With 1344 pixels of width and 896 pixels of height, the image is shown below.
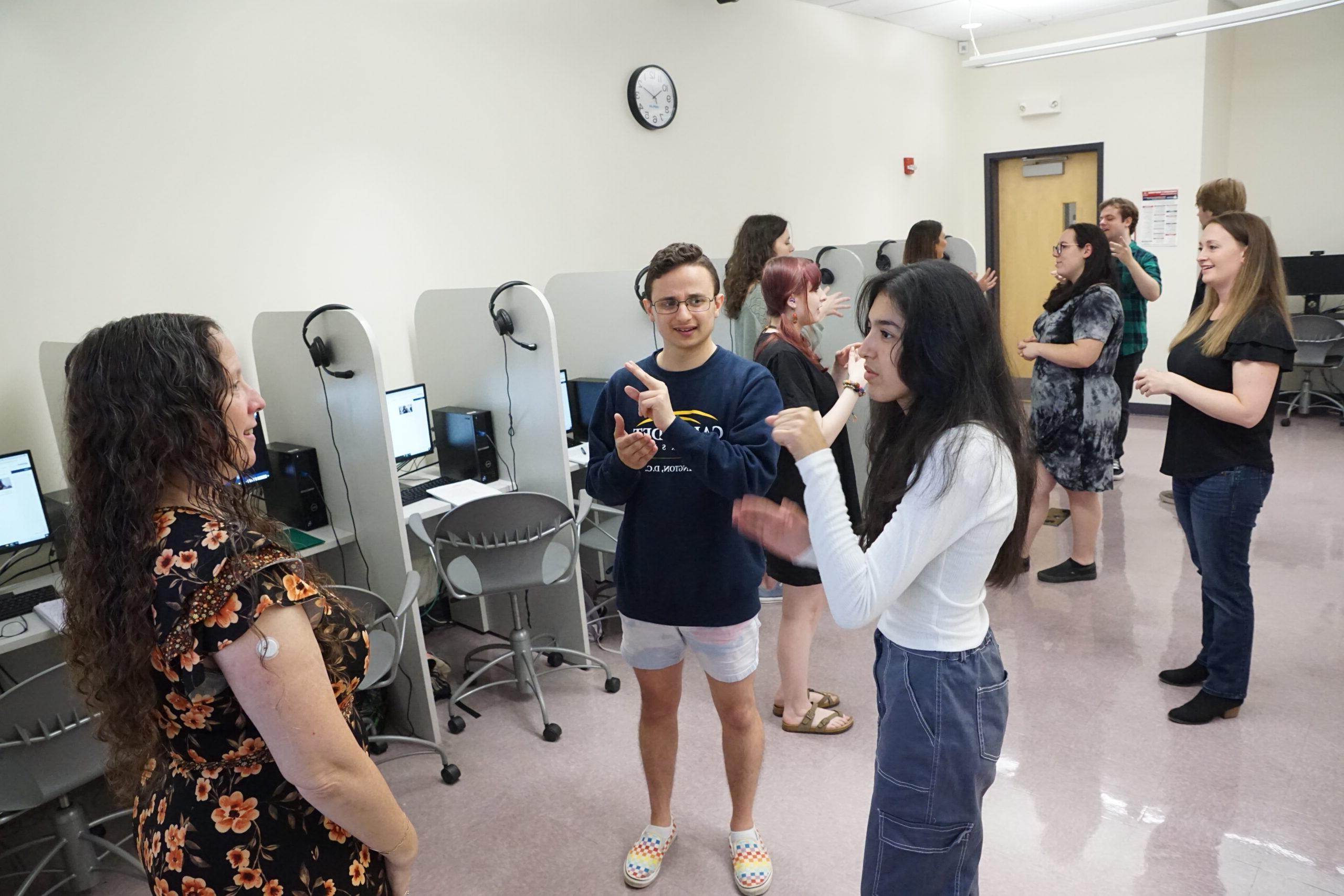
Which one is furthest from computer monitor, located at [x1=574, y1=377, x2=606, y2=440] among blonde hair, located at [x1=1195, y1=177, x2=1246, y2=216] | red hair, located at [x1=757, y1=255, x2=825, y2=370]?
blonde hair, located at [x1=1195, y1=177, x2=1246, y2=216]

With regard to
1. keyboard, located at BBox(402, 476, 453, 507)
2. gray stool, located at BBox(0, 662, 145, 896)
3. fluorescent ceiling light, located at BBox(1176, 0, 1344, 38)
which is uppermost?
fluorescent ceiling light, located at BBox(1176, 0, 1344, 38)

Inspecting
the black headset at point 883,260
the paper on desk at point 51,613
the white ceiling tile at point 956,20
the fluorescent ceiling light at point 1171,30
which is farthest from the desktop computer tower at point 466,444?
the white ceiling tile at point 956,20

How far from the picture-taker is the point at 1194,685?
2928mm

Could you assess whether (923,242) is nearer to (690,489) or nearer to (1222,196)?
(1222,196)

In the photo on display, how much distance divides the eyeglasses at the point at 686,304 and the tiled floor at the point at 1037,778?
1383 mm

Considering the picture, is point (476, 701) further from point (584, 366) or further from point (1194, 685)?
point (1194, 685)

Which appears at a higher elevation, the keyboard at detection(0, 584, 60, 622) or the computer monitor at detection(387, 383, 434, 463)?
the computer monitor at detection(387, 383, 434, 463)

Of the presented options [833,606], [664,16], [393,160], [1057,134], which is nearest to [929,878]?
[833,606]

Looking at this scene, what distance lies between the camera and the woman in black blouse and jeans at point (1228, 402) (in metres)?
2.35

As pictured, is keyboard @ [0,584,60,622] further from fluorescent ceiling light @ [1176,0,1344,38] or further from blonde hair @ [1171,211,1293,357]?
fluorescent ceiling light @ [1176,0,1344,38]

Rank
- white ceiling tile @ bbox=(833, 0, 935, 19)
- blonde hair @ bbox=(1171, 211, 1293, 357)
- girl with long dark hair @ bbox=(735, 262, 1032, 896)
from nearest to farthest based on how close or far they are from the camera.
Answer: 1. girl with long dark hair @ bbox=(735, 262, 1032, 896)
2. blonde hair @ bbox=(1171, 211, 1293, 357)
3. white ceiling tile @ bbox=(833, 0, 935, 19)

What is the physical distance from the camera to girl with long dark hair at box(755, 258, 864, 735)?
2463 millimetres

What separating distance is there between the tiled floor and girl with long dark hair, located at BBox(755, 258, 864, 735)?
115 mm

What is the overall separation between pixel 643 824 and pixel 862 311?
1.53 metres
